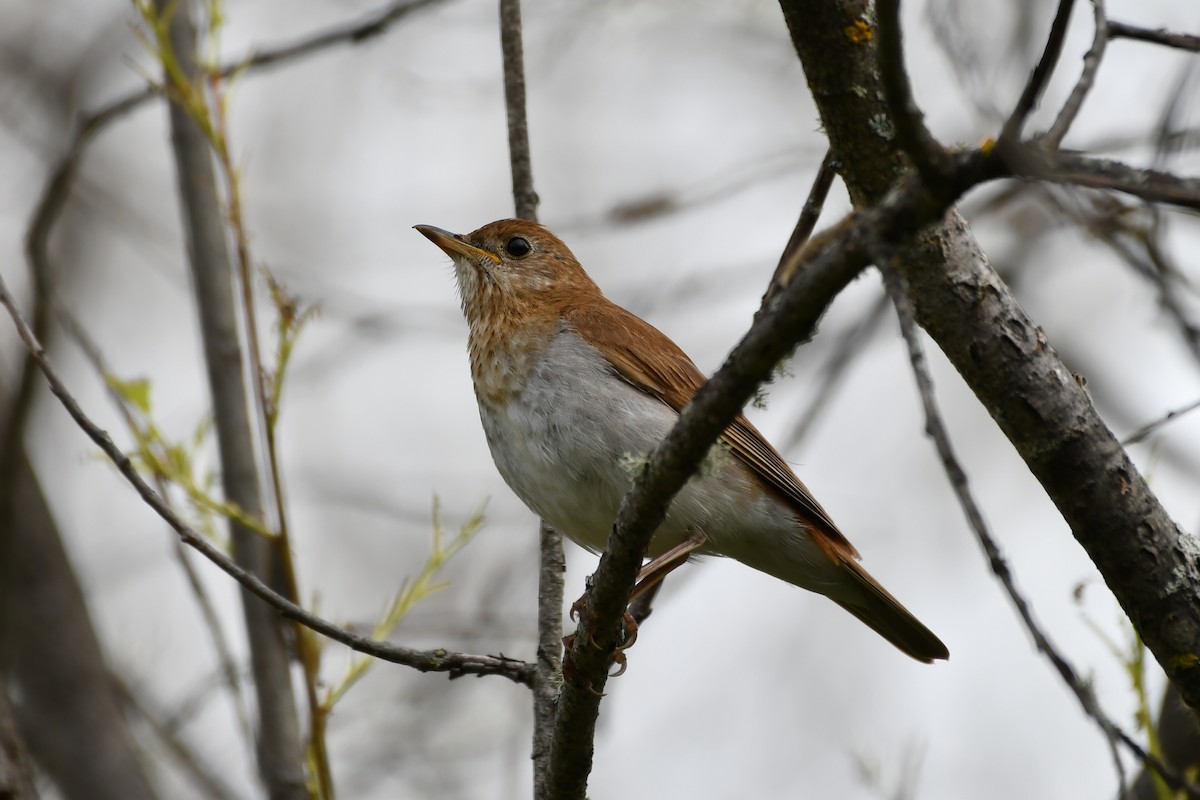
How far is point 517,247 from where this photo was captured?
5.82 meters

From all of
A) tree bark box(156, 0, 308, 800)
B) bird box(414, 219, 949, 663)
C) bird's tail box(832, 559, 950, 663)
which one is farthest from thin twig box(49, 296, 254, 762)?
bird's tail box(832, 559, 950, 663)

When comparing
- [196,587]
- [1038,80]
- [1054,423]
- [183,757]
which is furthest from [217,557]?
[183,757]

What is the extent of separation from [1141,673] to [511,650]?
16.7ft

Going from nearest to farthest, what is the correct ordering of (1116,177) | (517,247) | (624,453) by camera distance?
1. (1116,177)
2. (624,453)
3. (517,247)

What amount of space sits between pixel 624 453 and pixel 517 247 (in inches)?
74.4

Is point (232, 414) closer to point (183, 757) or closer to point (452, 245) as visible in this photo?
point (452, 245)

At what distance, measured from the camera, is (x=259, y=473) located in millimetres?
4863

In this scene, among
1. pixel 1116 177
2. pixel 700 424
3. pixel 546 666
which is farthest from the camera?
pixel 546 666

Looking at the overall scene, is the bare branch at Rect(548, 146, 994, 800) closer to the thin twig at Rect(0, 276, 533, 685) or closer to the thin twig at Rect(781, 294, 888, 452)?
the thin twig at Rect(0, 276, 533, 685)

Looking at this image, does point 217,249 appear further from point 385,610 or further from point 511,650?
point 511,650

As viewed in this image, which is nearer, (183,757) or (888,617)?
(888,617)

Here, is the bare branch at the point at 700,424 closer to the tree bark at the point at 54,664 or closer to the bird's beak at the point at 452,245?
the tree bark at the point at 54,664

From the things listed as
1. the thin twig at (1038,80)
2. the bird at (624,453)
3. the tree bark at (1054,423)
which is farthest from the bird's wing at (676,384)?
the thin twig at (1038,80)

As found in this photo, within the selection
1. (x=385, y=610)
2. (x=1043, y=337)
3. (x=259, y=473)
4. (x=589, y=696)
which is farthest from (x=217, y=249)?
(x=1043, y=337)
